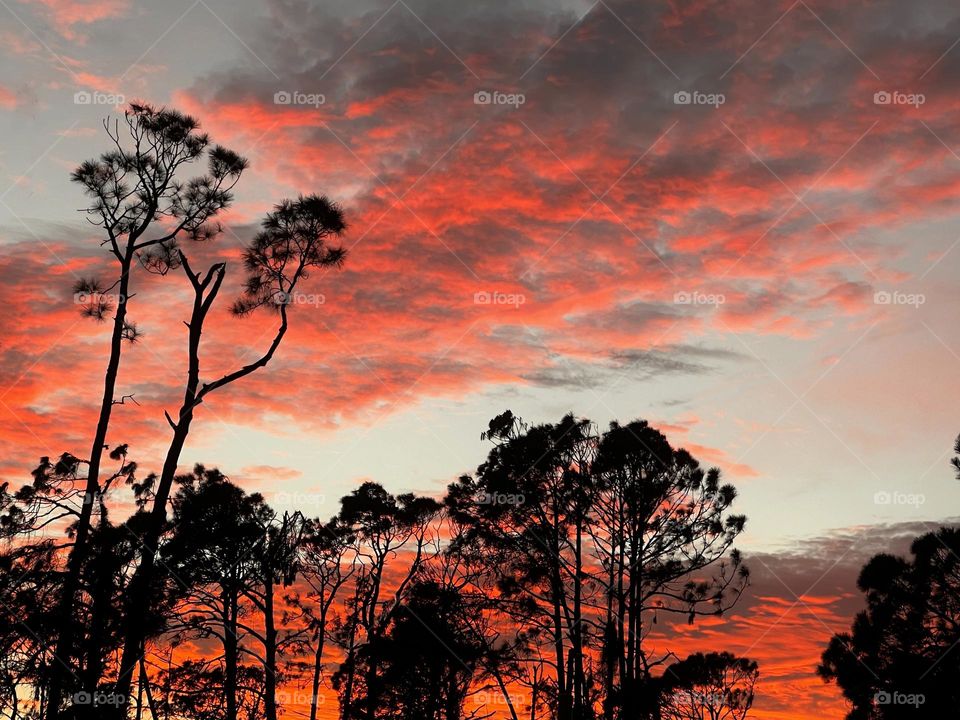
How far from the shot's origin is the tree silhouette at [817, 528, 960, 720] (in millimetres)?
19047

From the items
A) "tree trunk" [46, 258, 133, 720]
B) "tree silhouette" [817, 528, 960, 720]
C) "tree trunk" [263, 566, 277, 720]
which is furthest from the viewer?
"tree trunk" [263, 566, 277, 720]

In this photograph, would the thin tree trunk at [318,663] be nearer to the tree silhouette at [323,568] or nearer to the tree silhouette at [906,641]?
the tree silhouette at [323,568]

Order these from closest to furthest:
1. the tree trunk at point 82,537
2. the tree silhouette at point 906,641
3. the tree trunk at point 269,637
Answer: the tree trunk at point 82,537 → the tree silhouette at point 906,641 → the tree trunk at point 269,637

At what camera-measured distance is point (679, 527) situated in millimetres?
27078

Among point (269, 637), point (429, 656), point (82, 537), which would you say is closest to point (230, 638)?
point (269, 637)

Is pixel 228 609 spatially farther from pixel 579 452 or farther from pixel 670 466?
pixel 670 466

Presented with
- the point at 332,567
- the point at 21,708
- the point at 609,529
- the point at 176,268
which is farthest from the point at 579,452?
the point at 21,708

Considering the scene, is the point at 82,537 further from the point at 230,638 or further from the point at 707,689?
the point at 707,689

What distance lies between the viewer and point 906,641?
20219 mm

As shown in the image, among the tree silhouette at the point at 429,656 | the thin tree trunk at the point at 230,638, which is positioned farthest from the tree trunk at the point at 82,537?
the tree silhouette at the point at 429,656

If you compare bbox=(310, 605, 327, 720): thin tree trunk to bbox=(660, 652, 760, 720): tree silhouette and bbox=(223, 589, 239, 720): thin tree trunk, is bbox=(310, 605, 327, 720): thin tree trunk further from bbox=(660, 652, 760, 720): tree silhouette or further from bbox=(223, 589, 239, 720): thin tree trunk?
bbox=(660, 652, 760, 720): tree silhouette

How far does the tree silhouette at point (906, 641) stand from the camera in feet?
62.5

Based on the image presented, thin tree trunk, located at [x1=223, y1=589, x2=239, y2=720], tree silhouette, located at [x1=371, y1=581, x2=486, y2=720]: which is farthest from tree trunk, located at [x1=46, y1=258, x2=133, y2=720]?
tree silhouette, located at [x1=371, y1=581, x2=486, y2=720]

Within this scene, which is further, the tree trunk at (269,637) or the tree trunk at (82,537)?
the tree trunk at (269,637)
